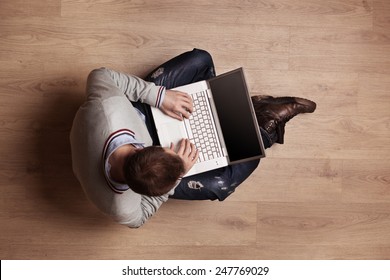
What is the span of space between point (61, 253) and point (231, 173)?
68cm

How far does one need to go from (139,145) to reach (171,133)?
261mm

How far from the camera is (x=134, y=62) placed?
1591 mm

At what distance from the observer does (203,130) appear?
4.44 ft

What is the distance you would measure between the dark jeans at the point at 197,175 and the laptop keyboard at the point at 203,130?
0.07 metres

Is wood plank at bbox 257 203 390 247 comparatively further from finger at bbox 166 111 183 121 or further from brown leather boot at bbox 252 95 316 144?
finger at bbox 166 111 183 121

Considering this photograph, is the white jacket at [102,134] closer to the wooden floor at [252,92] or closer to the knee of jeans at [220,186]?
the knee of jeans at [220,186]

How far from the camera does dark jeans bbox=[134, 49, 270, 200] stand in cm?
139

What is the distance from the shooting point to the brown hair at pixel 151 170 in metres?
0.99

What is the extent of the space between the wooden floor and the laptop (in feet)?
0.98

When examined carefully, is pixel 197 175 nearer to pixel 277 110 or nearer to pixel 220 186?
pixel 220 186

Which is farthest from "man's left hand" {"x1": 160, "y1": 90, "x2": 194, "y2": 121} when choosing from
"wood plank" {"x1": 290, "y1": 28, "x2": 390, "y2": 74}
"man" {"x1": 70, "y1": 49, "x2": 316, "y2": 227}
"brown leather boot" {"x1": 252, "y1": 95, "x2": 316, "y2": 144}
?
"wood plank" {"x1": 290, "y1": 28, "x2": 390, "y2": 74}

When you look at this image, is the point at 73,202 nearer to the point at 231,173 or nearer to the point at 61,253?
the point at 61,253

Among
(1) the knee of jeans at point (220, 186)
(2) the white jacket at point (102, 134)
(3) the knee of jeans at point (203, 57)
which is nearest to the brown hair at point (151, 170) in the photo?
(2) the white jacket at point (102, 134)

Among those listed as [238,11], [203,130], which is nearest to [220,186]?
[203,130]
